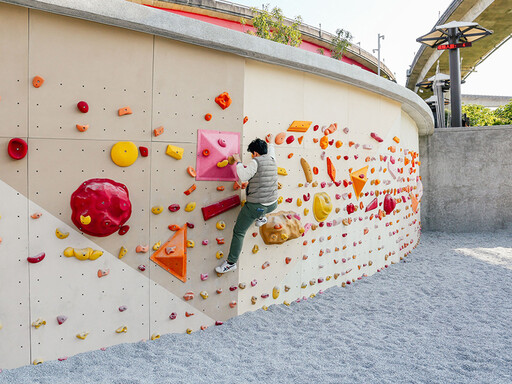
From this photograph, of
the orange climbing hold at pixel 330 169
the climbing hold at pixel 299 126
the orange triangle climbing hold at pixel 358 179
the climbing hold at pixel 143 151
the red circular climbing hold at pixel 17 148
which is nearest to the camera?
the red circular climbing hold at pixel 17 148

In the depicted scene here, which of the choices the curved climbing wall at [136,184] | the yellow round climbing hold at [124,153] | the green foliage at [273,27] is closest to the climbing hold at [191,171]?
the curved climbing wall at [136,184]

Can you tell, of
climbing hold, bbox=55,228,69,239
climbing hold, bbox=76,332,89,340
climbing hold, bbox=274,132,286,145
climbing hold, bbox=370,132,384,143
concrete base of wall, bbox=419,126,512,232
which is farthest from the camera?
concrete base of wall, bbox=419,126,512,232

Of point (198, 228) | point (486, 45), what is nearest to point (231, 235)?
point (198, 228)

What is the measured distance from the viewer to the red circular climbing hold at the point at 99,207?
319 centimetres

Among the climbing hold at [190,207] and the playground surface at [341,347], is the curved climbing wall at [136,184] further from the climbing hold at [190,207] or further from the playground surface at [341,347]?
the playground surface at [341,347]

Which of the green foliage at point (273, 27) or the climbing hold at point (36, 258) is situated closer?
the climbing hold at point (36, 258)

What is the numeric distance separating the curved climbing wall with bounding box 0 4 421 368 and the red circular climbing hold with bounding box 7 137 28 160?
0.04 feet

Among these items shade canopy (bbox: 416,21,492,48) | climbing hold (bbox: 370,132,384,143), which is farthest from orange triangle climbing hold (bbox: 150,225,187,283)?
shade canopy (bbox: 416,21,492,48)

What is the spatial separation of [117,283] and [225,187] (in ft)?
4.44

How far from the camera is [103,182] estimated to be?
3.33 m

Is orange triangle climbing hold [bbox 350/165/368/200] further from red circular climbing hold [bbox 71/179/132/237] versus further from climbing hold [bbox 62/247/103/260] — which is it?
climbing hold [bbox 62/247/103/260]

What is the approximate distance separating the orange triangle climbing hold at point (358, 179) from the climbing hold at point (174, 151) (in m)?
2.76

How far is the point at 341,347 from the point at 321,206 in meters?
1.83

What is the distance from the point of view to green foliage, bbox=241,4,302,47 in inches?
671
